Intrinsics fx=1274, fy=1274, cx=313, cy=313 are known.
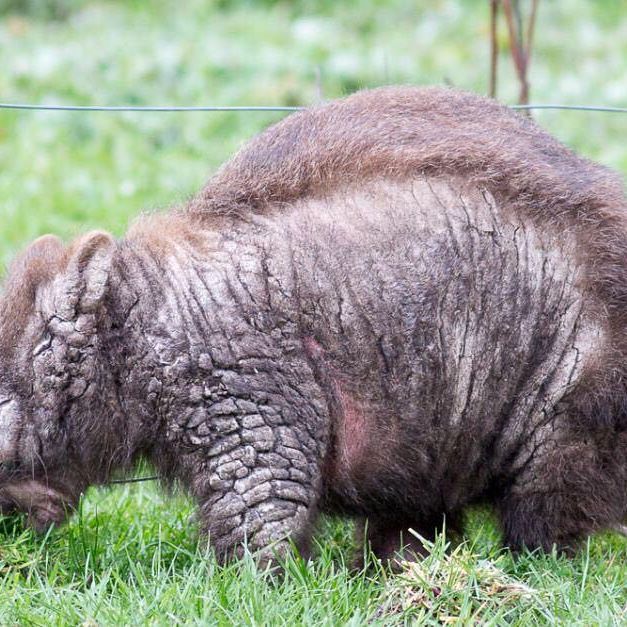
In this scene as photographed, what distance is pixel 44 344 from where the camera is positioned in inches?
196

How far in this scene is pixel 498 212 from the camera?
5.10m

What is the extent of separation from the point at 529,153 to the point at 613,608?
1.86m

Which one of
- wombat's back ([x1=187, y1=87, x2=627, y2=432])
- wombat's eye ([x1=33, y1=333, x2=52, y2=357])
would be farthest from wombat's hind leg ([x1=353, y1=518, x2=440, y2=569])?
wombat's eye ([x1=33, y1=333, x2=52, y2=357])

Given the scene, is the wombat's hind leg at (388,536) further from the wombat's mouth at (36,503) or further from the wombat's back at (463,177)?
the wombat's mouth at (36,503)

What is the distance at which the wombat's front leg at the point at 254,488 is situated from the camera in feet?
15.9

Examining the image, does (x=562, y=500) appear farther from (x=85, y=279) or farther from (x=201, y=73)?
(x=201, y=73)

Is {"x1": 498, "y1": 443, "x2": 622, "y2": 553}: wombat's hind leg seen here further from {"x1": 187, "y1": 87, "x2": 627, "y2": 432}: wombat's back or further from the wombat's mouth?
the wombat's mouth

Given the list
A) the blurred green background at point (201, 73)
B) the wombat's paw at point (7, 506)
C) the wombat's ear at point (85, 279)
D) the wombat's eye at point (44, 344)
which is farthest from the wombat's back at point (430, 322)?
the blurred green background at point (201, 73)

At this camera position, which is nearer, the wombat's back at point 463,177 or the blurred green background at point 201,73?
the wombat's back at point 463,177

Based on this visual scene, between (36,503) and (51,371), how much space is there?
0.61 metres

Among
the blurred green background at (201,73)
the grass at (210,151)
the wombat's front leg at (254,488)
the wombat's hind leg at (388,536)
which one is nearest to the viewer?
the grass at (210,151)

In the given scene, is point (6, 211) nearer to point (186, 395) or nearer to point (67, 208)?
point (67, 208)

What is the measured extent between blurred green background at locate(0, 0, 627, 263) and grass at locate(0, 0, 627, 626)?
3cm

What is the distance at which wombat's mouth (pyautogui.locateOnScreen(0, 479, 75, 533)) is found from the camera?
5180mm
